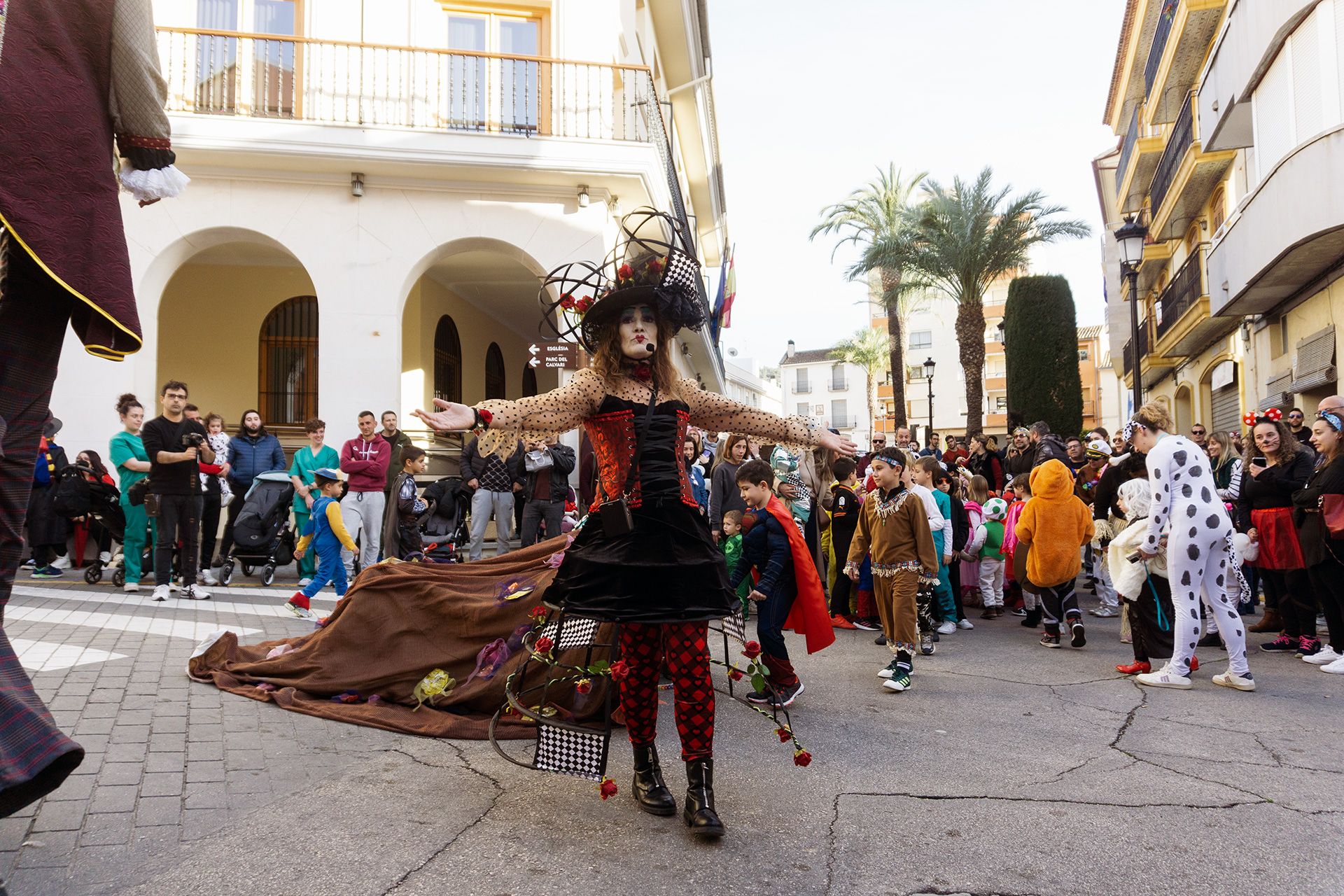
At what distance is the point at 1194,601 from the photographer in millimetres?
6227

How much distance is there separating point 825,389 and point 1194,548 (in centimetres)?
8394

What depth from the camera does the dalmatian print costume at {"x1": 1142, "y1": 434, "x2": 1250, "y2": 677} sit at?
6191 millimetres

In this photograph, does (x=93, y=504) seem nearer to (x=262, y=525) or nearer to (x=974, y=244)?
(x=262, y=525)

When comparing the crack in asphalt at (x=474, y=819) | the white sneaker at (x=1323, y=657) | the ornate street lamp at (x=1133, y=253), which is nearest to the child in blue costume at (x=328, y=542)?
the crack in asphalt at (x=474, y=819)

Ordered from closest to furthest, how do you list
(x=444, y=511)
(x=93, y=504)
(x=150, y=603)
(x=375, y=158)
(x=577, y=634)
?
(x=577, y=634), (x=150, y=603), (x=93, y=504), (x=444, y=511), (x=375, y=158)

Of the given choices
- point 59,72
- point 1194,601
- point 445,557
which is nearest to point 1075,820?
point 1194,601

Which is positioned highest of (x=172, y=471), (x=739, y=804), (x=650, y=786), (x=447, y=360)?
(x=447, y=360)

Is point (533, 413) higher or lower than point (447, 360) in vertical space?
lower

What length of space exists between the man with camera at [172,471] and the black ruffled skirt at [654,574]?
255 inches

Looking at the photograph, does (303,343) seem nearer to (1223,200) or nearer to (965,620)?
(965,620)

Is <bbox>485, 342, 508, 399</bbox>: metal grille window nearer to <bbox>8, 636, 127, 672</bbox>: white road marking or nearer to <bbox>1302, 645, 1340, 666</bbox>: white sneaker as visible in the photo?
<bbox>8, 636, 127, 672</bbox>: white road marking

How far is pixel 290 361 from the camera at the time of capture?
16781mm

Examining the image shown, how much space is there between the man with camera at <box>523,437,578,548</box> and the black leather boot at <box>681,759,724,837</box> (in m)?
7.34

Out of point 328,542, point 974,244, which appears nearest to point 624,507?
point 328,542
